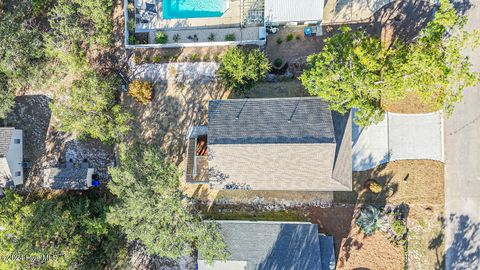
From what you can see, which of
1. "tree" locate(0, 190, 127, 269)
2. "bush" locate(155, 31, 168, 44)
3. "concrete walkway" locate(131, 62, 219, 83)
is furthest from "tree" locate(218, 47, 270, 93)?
"tree" locate(0, 190, 127, 269)

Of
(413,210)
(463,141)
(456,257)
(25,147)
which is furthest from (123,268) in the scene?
(463,141)

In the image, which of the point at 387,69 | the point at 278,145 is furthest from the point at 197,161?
the point at 387,69

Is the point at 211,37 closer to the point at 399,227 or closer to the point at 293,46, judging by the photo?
the point at 293,46

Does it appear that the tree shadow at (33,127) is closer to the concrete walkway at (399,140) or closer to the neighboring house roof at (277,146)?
the neighboring house roof at (277,146)

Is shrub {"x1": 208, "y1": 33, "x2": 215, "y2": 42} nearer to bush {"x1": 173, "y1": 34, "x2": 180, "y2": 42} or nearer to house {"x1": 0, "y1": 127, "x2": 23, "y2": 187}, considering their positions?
bush {"x1": 173, "y1": 34, "x2": 180, "y2": 42}

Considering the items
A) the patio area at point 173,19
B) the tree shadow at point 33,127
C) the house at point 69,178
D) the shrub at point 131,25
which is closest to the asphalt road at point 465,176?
the patio area at point 173,19

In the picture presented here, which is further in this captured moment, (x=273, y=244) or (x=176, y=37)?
(x=176, y=37)
